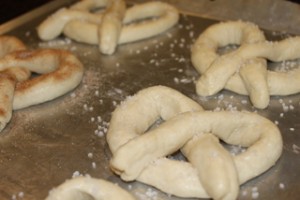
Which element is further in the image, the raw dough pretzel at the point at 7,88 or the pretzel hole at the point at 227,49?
the pretzel hole at the point at 227,49

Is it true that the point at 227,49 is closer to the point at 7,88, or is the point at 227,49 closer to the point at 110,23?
the point at 110,23

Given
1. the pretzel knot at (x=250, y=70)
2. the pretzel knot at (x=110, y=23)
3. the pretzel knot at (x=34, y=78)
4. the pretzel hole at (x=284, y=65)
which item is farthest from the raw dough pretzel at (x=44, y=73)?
the pretzel hole at (x=284, y=65)

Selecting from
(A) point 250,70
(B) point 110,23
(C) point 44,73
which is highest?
(A) point 250,70

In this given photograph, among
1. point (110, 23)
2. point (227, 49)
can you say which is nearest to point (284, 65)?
point (227, 49)

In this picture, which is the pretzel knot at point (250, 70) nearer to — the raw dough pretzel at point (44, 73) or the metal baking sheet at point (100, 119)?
the metal baking sheet at point (100, 119)

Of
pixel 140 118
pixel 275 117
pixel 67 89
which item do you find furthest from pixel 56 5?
pixel 275 117
